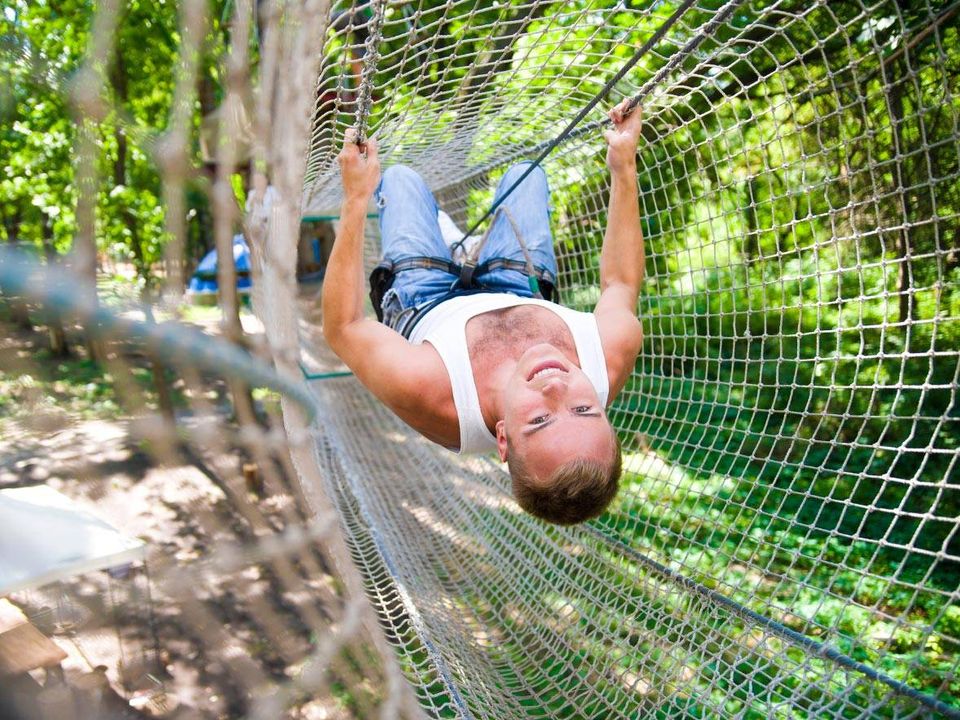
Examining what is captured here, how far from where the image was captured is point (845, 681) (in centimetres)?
136

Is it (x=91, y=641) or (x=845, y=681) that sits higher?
(x=91, y=641)

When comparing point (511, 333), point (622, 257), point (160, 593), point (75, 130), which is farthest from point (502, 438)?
point (75, 130)

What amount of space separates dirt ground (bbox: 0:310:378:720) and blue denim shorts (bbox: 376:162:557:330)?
678 mm

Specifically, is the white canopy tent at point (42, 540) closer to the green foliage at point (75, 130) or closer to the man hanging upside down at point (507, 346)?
the green foliage at point (75, 130)

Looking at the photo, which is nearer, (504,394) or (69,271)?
(69,271)

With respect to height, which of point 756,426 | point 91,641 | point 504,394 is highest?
point 504,394

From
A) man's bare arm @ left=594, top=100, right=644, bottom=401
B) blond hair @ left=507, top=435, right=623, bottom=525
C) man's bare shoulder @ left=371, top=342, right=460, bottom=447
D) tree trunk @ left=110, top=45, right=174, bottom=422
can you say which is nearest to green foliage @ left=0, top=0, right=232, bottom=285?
tree trunk @ left=110, top=45, right=174, bottom=422

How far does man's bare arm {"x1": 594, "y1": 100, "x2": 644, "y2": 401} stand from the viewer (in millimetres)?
1501

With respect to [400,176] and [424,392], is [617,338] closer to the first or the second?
[424,392]

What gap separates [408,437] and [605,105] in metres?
1.49

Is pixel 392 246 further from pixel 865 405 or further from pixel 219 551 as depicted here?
pixel 865 405

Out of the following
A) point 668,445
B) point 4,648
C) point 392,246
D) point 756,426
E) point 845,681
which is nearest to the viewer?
point 4,648

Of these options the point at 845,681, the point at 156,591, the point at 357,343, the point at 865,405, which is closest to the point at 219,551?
the point at 156,591

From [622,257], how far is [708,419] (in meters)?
0.73
